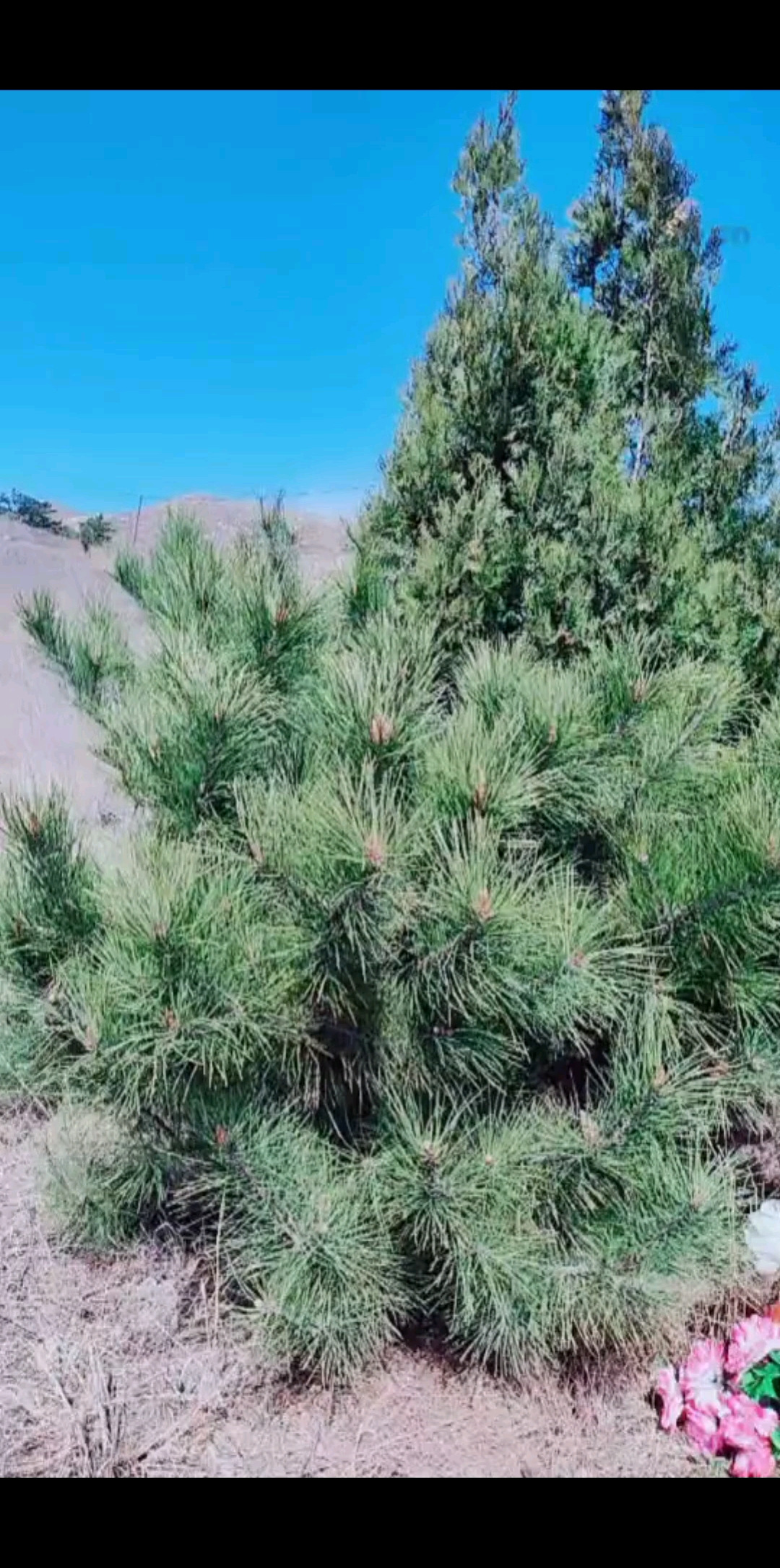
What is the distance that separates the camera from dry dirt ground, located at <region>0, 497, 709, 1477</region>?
1.60m

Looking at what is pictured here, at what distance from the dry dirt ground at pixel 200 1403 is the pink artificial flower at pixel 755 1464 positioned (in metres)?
0.10

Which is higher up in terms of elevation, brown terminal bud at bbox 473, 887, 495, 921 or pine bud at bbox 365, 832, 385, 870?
pine bud at bbox 365, 832, 385, 870

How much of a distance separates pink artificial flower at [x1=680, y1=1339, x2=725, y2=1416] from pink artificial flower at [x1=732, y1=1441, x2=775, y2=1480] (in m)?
0.09

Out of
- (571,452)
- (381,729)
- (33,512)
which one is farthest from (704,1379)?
(33,512)

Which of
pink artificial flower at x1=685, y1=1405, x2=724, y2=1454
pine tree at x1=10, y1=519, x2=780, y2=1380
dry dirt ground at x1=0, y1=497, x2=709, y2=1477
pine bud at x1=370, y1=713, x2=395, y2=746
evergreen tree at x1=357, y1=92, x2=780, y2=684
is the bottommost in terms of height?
dry dirt ground at x1=0, y1=497, x2=709, y2=1477

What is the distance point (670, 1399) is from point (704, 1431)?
0.26 feet

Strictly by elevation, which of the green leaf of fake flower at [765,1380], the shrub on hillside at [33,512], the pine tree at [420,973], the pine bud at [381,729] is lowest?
the green leaf of fake flower at [765,1380]

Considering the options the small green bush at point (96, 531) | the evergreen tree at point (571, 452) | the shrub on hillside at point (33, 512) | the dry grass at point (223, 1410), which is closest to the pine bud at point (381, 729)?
the evergreen tree at point (571, 452)

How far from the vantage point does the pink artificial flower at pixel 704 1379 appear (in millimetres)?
1669

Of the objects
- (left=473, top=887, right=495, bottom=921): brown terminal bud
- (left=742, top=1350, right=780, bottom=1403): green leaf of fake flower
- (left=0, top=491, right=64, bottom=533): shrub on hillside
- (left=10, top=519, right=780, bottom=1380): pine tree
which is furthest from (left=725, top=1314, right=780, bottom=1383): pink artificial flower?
(left=0, top=491, right=64, bottom=533): shrub on hillside

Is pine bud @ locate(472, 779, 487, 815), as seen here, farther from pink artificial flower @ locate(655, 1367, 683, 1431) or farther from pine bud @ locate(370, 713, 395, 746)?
pink artificial flower @ locate(655, 1367, 683, 1431)

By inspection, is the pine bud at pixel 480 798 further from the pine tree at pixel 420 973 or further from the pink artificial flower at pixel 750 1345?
the pink artificial flower at pixel 750 1345
